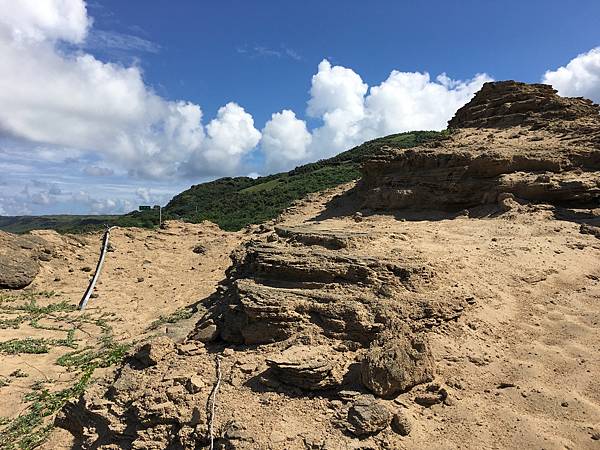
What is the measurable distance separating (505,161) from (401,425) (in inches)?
366

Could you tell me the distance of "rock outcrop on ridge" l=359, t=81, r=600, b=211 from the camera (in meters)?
10.8

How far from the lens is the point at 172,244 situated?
19.5 metres

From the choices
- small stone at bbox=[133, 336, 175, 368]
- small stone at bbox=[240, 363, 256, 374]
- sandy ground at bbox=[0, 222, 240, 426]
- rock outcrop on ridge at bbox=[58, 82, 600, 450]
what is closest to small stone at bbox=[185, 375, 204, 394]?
rock outcrop on ridge at bbox=[58, 82, 600, 450]

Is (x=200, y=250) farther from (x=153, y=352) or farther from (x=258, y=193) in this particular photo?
(x=258, y=193)

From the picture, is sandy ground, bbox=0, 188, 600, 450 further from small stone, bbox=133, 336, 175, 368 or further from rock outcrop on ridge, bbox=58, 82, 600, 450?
small stone, bbox=133, 336, 175, 368

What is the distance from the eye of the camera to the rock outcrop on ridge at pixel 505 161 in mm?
10797

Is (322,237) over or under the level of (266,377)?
over

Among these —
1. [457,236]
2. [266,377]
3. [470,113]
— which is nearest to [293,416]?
[266,377]

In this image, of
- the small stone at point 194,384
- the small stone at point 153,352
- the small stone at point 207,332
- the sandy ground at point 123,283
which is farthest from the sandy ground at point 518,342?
the sandy ground at point 123,283

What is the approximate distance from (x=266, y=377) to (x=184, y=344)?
5.79 feet

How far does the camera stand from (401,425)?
4121 millimetres

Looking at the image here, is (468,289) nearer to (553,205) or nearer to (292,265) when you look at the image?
(292,265)

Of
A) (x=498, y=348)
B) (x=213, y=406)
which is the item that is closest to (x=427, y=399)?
(x=498, y=348)

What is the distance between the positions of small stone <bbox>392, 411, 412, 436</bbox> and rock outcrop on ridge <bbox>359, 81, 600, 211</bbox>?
329 inches
